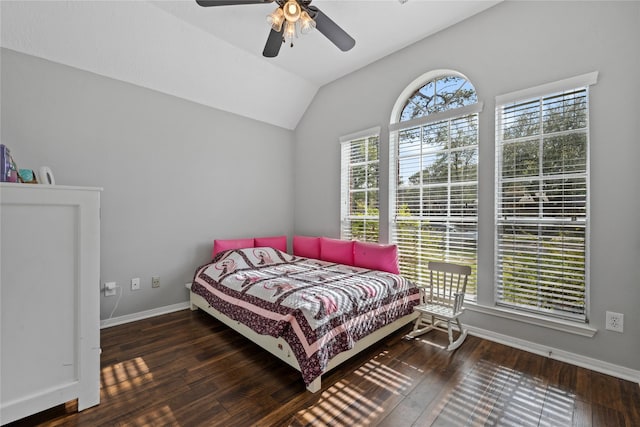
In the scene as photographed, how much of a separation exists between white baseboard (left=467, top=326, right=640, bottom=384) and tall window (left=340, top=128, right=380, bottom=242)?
153 cm

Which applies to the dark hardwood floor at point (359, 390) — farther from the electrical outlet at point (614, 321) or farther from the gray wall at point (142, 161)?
the gray wall at point (142, 161)

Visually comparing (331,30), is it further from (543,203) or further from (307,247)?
(307,247)

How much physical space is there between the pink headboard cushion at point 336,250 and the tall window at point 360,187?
29 cm

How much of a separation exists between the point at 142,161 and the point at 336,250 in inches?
97.5

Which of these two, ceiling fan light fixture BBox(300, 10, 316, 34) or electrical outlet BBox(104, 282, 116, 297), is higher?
ceiling fan light fixture BBox(300, 10, 316, 34)

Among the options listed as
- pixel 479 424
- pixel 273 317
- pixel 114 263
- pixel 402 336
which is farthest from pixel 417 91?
pixel 114 263

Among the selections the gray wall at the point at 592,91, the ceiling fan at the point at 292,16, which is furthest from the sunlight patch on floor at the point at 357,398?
the ceiling fan at the point at 292,16

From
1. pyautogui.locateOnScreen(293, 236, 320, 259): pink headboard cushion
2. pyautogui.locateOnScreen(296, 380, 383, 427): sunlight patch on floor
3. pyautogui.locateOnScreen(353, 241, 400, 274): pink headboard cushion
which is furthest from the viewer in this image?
pyautogui.locateOnScreen(293, 236, 320, 259): pink headboard cushion

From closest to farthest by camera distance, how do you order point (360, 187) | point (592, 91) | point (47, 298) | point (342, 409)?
point (47, 298)
point (342, 409)
point (592, 91)
point (360, 187)

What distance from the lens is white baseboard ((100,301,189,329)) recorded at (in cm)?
287

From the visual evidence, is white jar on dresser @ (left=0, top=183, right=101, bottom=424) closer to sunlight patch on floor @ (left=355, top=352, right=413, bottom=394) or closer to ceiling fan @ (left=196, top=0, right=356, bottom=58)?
ceiling fan @ (left=196, top=0, right=356, bottom=58)

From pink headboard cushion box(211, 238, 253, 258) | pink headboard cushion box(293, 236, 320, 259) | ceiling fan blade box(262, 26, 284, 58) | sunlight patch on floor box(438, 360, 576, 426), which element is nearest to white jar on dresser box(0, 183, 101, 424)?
ceiling fan blade box(262, 26, 284, 58)

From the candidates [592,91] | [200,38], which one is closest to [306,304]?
[592,91]

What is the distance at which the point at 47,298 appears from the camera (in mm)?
1539
